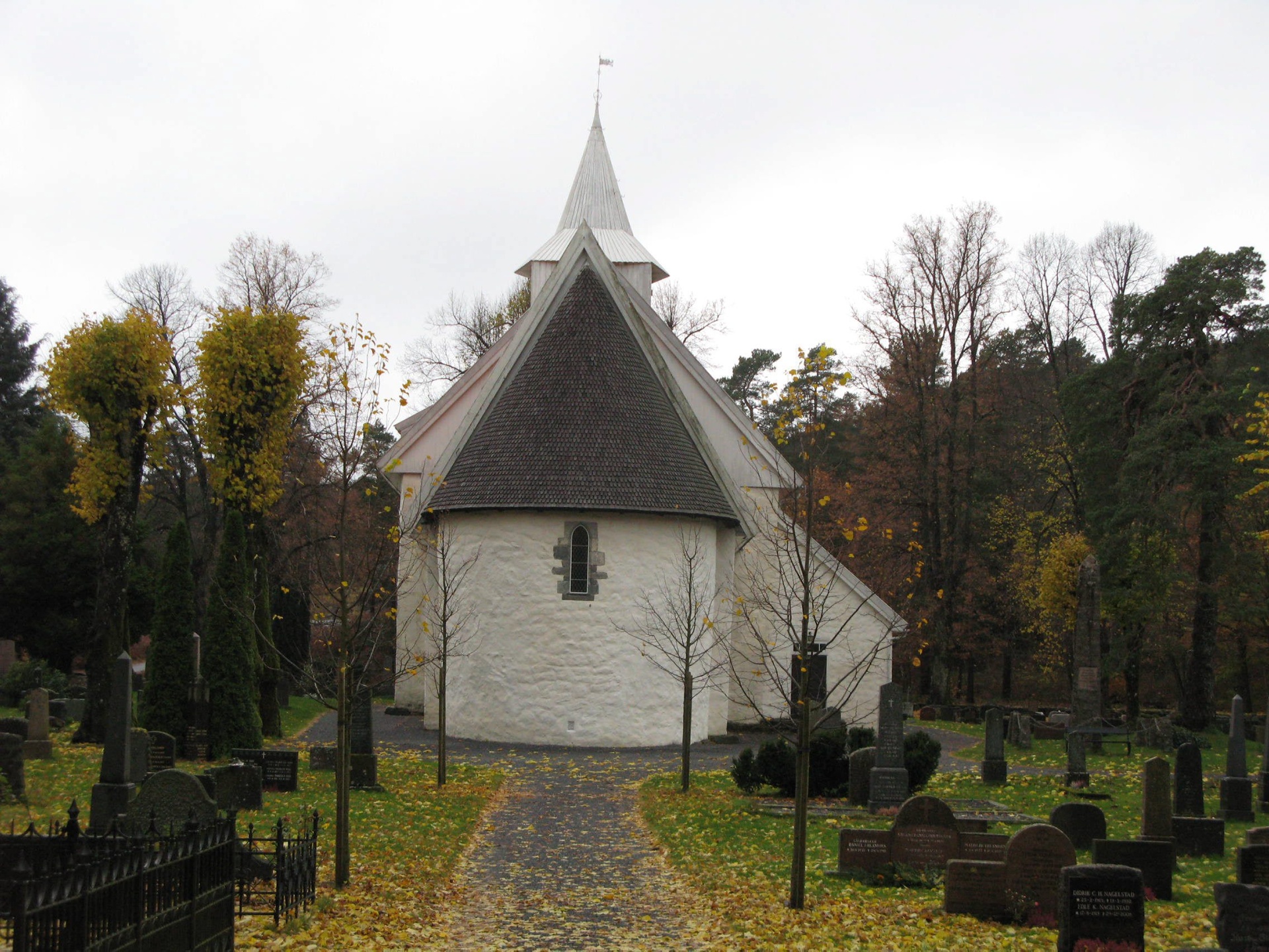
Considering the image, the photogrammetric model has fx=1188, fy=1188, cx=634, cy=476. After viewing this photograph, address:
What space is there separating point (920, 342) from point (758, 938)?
32.1 m

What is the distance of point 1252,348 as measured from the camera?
32.0 meters

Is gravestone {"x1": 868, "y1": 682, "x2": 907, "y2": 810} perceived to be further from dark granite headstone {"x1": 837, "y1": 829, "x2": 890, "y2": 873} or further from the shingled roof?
the shingled roof

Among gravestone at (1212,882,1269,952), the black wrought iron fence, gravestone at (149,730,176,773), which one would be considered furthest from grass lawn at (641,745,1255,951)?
gravestone at (149,730,176,773)

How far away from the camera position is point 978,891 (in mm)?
9930

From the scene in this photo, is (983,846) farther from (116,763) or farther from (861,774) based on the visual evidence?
(116,763)

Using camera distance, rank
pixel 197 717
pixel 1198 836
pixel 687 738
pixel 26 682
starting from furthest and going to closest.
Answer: pixel 26 682 < pixel 197 717 < pixel 687 738 < pixel 1198 836

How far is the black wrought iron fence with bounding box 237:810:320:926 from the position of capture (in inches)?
363

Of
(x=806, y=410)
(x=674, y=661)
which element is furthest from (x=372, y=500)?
(x=806, y=410)

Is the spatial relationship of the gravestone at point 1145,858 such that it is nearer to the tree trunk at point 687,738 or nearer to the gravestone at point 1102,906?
the gravestone at point 1102,906

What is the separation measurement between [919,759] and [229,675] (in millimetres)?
11653

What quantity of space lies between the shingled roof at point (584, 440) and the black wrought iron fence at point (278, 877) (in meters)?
13.7

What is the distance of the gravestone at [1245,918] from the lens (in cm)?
759

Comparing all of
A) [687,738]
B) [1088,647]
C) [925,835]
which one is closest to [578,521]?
[687,738]

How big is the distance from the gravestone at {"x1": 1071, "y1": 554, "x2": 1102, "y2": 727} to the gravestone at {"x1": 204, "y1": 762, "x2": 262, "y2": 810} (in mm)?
17561
